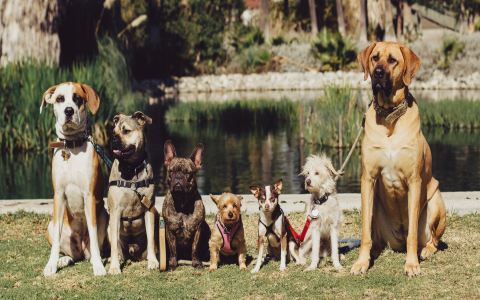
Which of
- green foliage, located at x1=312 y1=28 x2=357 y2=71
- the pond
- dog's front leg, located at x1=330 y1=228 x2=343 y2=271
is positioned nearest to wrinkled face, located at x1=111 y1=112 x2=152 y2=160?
dog's front leg, located at x1=330 y1=228 x2=343 y2=271

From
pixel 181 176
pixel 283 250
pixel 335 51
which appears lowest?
pixel 283 250

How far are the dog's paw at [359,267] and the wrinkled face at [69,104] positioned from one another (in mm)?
2995

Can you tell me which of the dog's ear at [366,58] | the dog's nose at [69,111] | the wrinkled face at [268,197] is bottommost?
the wrinkled face at [268,197]

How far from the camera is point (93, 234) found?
5914 mm

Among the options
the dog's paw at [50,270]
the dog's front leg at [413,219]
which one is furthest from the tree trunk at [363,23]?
the dog's paw at [50,270]

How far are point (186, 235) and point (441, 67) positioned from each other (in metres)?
33.2

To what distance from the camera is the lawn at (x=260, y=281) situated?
5.21m

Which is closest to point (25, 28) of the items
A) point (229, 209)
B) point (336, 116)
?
point (336, 116)

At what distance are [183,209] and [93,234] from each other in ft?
3.03

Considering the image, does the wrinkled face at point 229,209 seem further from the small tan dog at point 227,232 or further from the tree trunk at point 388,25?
the tree trunk at point 388,25

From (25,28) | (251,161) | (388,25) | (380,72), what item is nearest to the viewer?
(380,72)

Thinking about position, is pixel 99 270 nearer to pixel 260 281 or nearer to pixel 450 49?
pixel 260 281

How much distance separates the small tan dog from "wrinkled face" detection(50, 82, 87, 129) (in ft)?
4.99

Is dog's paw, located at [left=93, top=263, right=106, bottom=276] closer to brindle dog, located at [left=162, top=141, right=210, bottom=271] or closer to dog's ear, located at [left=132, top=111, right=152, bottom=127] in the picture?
Result: brindle dog, located at [left=162, top=141, right=210, bottom=271]
